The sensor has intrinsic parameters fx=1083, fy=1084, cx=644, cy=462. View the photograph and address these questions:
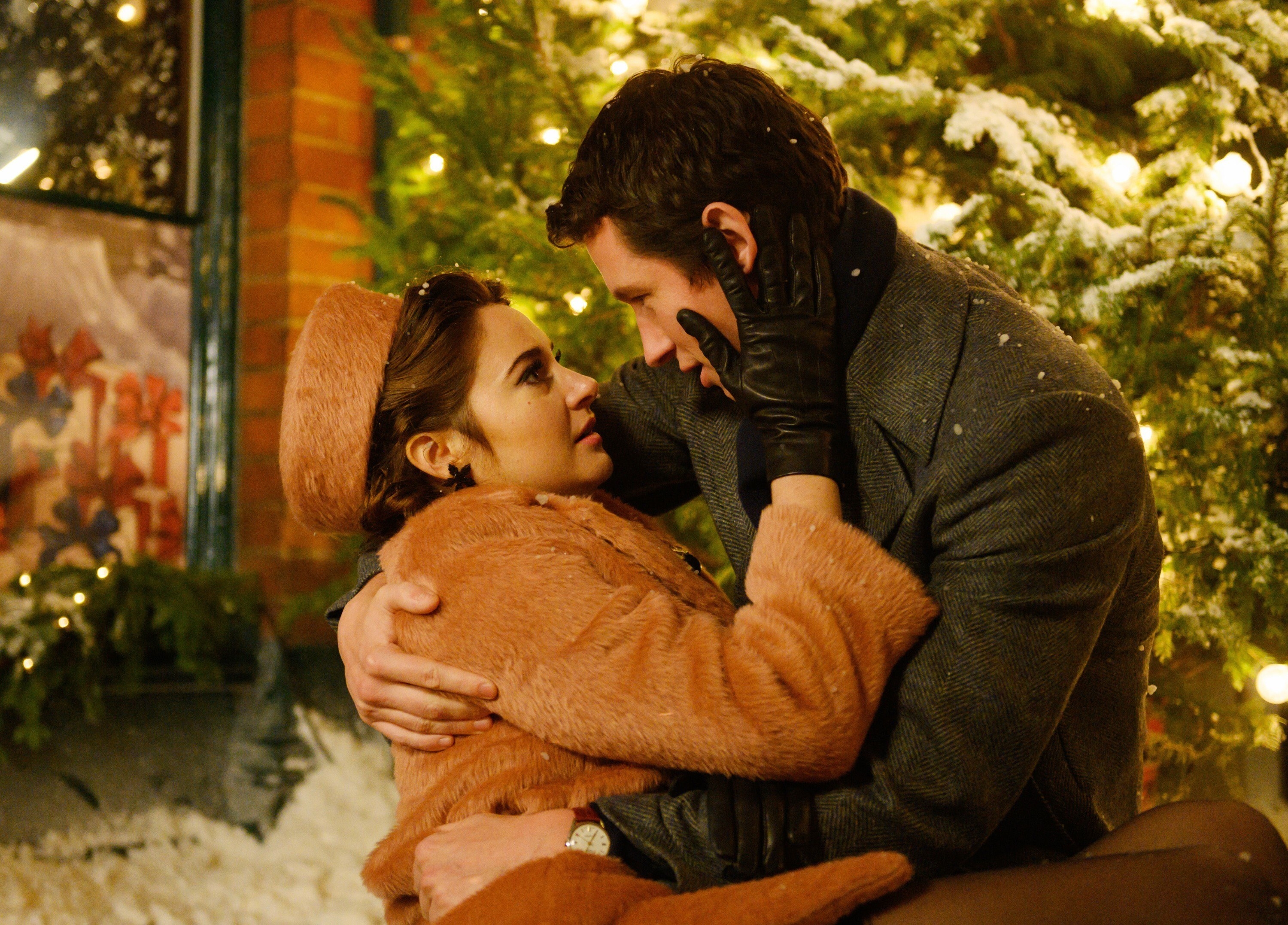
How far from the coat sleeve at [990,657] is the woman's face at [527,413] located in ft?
2.05

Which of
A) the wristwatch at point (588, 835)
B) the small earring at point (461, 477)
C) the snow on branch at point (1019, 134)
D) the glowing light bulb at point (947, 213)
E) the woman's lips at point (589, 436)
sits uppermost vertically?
the snow on branch at point (1019, 134)

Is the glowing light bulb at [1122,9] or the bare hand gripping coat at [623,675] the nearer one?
the bare hand gripping coat at [623,675]

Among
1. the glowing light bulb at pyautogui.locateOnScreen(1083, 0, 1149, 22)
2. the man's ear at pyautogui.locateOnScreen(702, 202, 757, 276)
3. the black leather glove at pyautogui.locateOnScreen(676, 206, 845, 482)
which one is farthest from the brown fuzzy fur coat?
the glowing light bulb at pyautogui.locateOnScreen(1083, 0, 1149, 22)

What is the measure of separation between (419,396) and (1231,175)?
74.0 inches

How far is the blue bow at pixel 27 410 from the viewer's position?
3.17 m

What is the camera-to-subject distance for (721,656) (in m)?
1.36

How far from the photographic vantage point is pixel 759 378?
57.5 inches

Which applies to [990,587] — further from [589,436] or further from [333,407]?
[333,407]

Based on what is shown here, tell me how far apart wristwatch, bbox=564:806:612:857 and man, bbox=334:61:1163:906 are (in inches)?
0.5

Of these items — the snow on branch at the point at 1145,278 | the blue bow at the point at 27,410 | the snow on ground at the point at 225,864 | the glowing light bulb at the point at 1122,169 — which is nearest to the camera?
the snow on branch at the point at 1145,278

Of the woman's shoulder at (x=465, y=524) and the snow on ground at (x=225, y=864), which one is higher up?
the woman's shoulder at (x=465, y=524)

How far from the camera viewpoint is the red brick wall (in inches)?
140

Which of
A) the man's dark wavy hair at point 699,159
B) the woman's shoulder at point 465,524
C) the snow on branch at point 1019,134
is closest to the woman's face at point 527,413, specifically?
the woman's shoulder at point 465,524

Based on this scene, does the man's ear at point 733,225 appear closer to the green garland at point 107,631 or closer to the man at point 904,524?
the man at point 904,524
